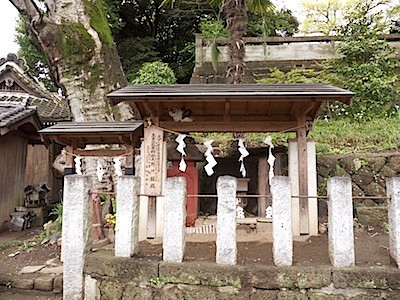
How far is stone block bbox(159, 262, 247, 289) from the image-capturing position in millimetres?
4516

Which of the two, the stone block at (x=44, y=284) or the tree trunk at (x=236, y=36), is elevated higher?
the tree trunk at (x=236, y=36)

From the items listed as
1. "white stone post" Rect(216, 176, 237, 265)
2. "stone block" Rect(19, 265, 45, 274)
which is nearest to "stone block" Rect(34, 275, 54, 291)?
"stone block" Rect(19, 265, 45, 274)

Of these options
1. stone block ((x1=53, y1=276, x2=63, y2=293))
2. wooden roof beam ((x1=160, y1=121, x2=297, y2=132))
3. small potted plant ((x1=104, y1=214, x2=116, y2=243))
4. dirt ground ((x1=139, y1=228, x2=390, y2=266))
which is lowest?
stone block ((x1=53, y1=276, x2=63, y2=293))

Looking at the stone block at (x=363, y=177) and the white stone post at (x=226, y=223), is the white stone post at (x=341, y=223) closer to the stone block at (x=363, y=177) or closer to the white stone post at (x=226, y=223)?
the white stone post at (x=226, y=223)

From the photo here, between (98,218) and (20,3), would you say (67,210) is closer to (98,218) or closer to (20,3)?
(98,218)

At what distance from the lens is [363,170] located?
28.8ft

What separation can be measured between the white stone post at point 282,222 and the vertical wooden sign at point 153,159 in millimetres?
2784

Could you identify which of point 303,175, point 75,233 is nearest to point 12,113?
point 75,233

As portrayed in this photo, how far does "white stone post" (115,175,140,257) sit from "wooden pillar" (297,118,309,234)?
349 cm

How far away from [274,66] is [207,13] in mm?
6076

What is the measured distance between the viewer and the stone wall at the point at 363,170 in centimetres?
862

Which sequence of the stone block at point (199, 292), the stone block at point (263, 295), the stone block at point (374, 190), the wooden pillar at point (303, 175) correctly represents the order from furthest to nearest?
the stone block at point (374, 190) < the wooden pillar at point (303, 175) < the stone block at point (199, 292) < the stone block at point (263, 295)

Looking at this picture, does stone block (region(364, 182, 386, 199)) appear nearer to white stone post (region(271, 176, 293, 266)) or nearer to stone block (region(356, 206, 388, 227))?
stone block (region(356, 206, 388, 227))

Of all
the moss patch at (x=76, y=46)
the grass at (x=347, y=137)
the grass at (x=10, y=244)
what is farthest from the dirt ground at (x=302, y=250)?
the moss patch at (x=76, y=46)
